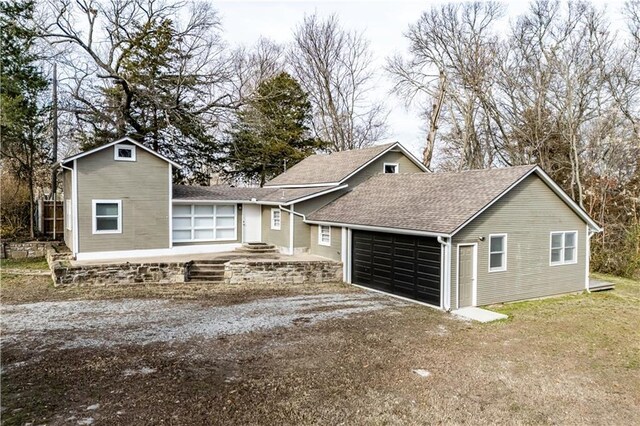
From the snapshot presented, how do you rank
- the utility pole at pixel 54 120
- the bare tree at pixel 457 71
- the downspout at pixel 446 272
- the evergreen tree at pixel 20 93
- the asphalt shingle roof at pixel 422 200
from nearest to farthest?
the downspout at pixel 446 272
the asphalt shingle roof at pixel 422 200
the evergreen tree at pixel 20 93
the utility pole at pixel 54 120
the bare tree at pixel 457 71

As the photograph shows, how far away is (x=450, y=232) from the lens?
11445 millimetres

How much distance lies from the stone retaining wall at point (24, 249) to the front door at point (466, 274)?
55.6 ft

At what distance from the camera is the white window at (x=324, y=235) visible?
17.0 metres

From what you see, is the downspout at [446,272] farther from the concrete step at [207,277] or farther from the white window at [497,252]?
the concrete step at [207,277]

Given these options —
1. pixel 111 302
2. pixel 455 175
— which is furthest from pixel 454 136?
pixel 111 302

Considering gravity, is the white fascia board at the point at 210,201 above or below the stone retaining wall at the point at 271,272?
above

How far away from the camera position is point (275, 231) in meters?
Answer: 19.0

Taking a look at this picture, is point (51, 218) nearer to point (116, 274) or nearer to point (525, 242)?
point (116, 274)

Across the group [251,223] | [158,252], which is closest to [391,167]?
[251,223]

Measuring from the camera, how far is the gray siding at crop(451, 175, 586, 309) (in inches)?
489

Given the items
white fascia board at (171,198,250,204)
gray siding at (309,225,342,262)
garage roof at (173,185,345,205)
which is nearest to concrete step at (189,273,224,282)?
white fascia board at (171,198,250,204)

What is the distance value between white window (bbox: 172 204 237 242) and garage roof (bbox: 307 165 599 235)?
3919 millimetres

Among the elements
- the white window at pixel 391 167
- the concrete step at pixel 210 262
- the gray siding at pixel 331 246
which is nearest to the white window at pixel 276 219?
the gray siding at pixel 331 246

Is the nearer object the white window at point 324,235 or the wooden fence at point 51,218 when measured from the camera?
the white window at point 324,235
